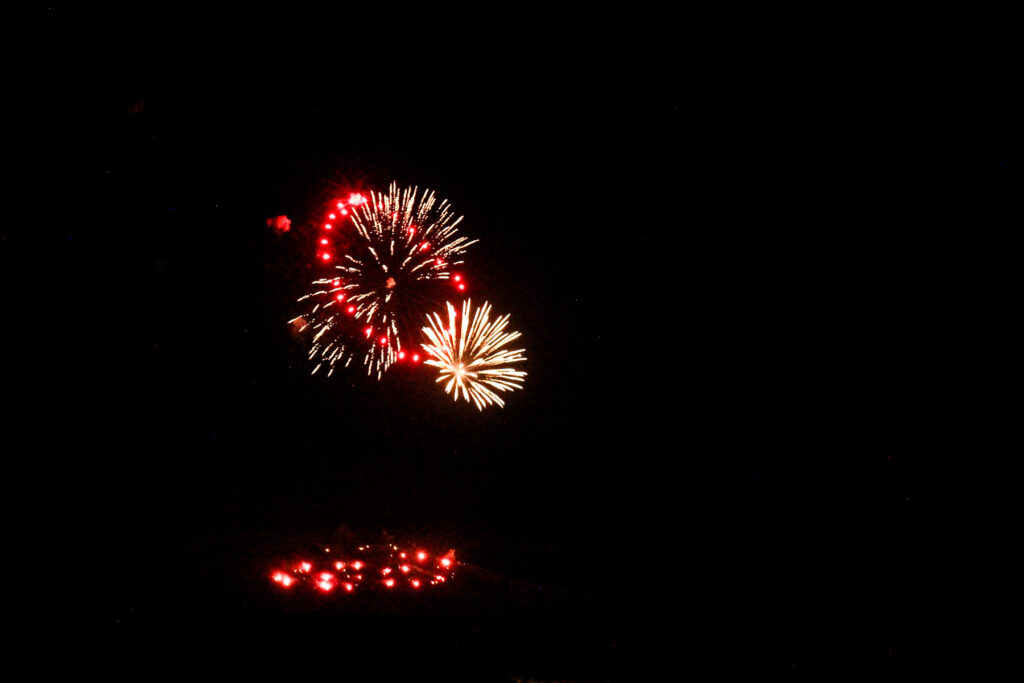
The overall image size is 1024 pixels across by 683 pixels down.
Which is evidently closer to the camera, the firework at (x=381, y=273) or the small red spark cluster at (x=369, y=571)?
the small red spark cluster at (x=369, y=571)

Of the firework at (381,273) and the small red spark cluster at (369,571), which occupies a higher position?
the firework at (381,273)

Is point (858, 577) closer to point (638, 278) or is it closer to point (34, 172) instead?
point (638, 278)

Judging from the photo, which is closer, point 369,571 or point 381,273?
point 369,571

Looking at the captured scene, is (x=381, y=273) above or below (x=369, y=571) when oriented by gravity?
above

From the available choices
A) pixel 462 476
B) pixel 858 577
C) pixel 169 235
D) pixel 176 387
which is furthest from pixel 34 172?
pixel 858 577
